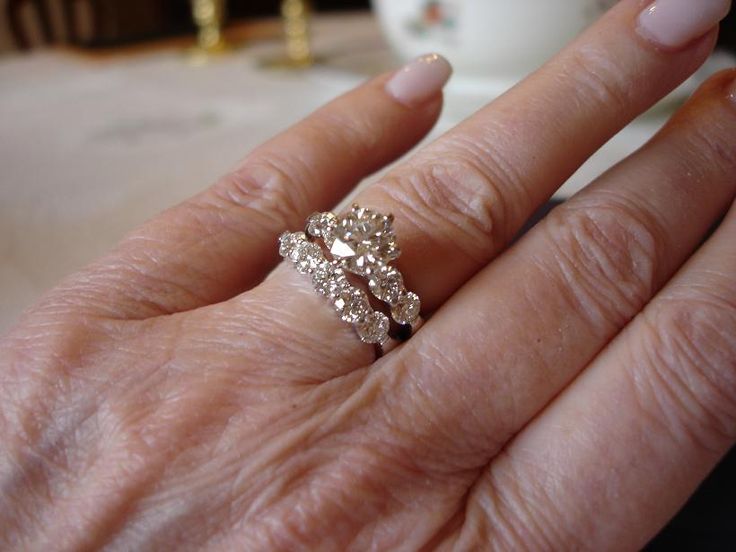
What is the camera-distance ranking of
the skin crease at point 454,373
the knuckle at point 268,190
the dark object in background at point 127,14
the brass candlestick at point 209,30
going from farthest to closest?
1. the dark object in background at point 127,14
2. the brass candlestick at point 209,30
3. the knuckle at point 268,190
4. the skin crease at point 454,373

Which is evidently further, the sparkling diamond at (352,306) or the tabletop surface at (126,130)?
the tabletop surface at (126,130)

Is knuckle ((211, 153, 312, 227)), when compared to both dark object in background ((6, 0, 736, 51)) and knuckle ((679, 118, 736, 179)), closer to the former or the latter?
knuckle ((679, 118, 736, 179))

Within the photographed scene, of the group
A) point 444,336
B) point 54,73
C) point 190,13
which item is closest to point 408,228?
point 444,336

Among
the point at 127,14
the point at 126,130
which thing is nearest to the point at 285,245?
the point at 126,130

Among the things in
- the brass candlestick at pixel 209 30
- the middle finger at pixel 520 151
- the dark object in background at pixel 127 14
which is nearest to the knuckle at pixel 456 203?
the middle finger at pixel 520 151

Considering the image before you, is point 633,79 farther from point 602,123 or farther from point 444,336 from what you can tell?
point 444,336

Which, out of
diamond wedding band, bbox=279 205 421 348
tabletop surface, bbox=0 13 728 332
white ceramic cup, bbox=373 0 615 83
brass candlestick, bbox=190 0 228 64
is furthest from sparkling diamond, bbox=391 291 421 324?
brass candlestick, bbox=190 0 228 64

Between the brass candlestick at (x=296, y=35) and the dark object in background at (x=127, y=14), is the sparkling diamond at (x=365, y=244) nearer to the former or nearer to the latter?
the brass candlestick at (x=296, y=35)
